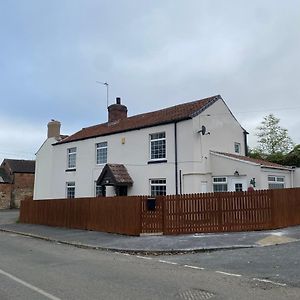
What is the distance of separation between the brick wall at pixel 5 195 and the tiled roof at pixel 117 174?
98.1 ft

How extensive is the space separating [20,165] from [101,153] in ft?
101

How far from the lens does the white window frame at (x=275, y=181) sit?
2195 cm

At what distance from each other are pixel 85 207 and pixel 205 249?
30.6 ft

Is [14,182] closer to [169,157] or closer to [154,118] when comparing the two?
[154,118]

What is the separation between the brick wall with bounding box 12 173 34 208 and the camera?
52.1 metres

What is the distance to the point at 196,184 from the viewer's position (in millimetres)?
21516

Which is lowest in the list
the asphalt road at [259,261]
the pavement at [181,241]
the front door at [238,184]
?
the asphalt road at [259,261]

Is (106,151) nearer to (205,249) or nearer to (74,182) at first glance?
(74,182)

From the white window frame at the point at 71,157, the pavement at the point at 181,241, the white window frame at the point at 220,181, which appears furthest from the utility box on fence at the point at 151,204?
the white window frame at the point at 71,157

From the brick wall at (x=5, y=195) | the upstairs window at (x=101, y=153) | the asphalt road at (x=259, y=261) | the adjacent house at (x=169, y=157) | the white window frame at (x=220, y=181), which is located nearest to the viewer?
the asphalt road at (x=259, y=261)

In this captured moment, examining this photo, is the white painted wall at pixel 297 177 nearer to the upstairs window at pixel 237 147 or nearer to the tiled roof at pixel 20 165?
the upstairs window at pixel 237 147

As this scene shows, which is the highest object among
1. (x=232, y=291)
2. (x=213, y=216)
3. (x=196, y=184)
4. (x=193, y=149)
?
(x=193, y=149)

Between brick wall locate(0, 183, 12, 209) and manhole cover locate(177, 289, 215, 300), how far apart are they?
155 ft

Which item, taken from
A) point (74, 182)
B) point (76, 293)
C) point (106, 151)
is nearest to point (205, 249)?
point (76, 293)
